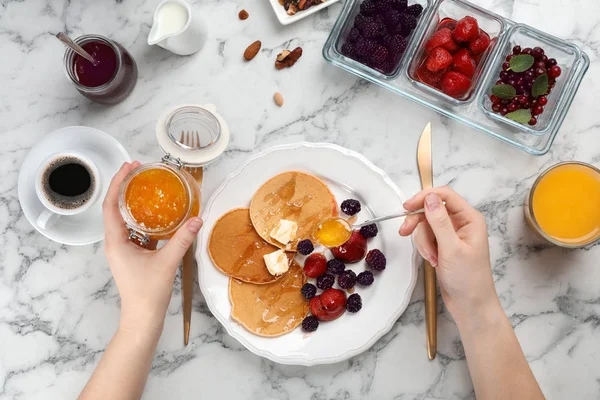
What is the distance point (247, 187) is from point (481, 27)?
80 centimetres

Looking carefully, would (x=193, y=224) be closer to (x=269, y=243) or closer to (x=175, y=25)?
(x=269, y=243)

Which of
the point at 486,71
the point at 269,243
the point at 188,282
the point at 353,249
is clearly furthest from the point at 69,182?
the point at 486,71

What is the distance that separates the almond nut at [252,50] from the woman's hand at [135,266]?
0.48 meters

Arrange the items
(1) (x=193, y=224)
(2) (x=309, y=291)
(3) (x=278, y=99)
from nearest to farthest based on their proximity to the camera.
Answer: (1) (x=193, y=224) < (2) (x=309, y=291) < (3) (x=278, y=99)

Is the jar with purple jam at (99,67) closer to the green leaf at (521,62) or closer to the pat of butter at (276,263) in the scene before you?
the pat of butter at (276,263)

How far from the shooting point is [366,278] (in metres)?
1.59

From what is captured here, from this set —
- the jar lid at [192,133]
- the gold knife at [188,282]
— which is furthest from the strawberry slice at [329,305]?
the jar lid at [192,133]

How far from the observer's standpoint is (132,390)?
4.89 feet

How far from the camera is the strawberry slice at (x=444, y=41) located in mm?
1620

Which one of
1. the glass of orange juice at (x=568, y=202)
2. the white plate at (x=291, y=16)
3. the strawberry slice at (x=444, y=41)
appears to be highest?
the strawberry slice at (x=444, y=41)

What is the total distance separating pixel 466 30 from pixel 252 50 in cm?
59

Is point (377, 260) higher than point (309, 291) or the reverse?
higher

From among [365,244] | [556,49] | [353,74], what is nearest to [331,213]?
[365,244]

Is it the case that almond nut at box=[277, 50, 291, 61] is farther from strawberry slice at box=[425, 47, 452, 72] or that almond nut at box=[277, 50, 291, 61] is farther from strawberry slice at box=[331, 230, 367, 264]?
strawberry slice at box=[331, 230, 367, 264]
